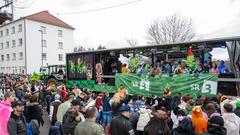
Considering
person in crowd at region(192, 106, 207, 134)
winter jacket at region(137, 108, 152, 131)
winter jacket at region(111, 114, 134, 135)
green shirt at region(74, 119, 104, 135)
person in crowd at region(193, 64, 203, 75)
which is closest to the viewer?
green shirt at region(74, 119, 104, 135)

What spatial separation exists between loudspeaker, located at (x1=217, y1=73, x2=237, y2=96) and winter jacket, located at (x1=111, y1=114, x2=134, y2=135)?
6.19 meters

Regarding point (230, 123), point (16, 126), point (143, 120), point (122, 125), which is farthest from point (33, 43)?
point (230, 123)

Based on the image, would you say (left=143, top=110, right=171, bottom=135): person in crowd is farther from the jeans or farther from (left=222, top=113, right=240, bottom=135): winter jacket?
the jeans

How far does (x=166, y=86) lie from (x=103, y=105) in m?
3.59

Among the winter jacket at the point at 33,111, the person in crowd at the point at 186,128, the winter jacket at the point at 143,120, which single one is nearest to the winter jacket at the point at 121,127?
the person in crowd at the point at 186,128

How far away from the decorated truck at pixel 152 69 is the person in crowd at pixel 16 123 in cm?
706

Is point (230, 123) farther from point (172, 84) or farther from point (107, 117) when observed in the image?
point (172, 84)

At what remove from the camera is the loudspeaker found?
346 inches

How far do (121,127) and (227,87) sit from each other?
254 inches

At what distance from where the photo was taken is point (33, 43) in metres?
43.2

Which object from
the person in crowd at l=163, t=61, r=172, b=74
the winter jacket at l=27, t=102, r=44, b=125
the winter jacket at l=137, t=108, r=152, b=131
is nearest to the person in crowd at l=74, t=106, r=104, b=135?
the winter jacket at l=137, t=108, r=152, b=131

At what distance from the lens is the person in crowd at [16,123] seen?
4.14 m

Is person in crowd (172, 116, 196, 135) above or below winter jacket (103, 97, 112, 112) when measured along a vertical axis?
above

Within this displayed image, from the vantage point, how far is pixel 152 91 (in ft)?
35.5
